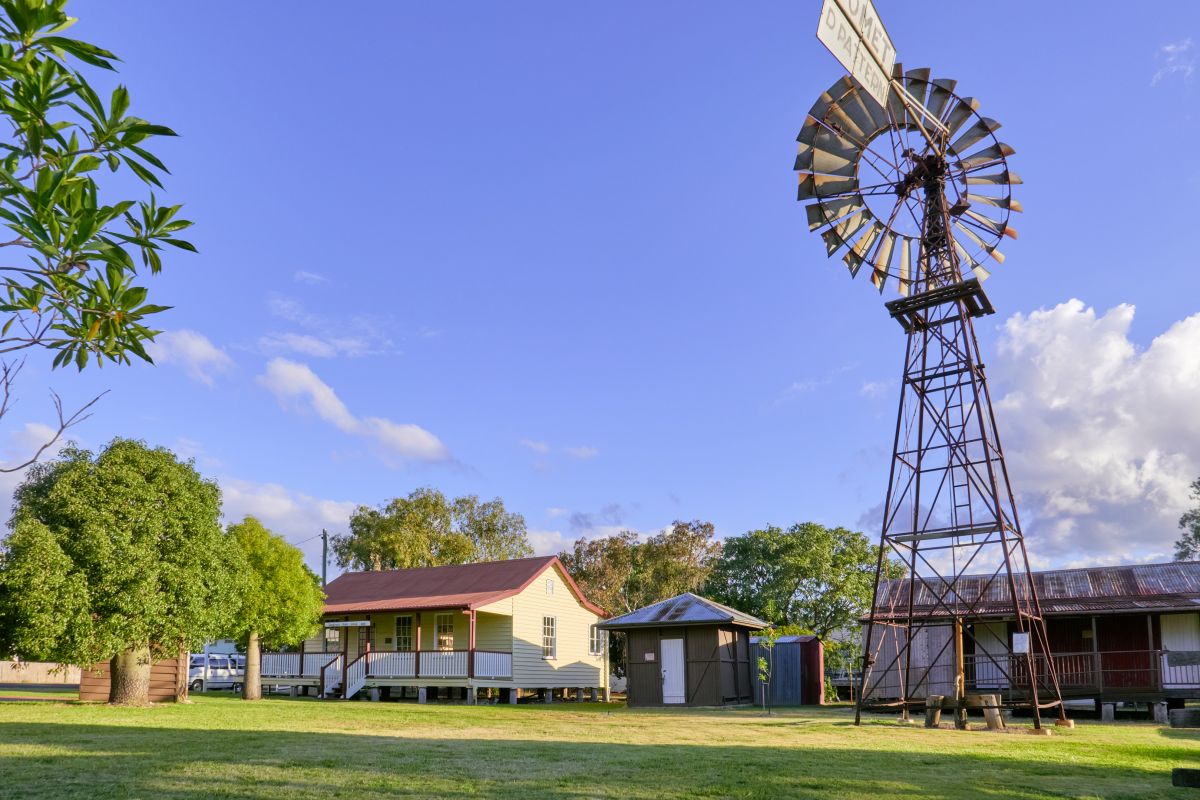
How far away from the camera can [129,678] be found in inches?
801

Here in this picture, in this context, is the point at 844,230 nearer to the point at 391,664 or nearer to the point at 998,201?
the point at 998,201

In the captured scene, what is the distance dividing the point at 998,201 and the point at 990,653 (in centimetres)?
1169

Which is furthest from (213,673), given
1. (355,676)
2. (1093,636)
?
(1093,636)

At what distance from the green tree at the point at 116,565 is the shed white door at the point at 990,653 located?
1799cm

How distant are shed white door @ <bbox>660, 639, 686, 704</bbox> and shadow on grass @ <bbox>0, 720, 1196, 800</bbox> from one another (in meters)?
14.0

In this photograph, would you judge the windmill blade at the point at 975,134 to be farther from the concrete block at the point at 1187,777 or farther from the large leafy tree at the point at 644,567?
the large leafy tree at the point at 644,567

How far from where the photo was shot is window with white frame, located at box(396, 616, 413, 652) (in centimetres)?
3312

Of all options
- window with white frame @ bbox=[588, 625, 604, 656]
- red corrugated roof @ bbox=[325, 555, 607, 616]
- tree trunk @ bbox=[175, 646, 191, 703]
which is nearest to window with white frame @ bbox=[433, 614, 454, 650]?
red corrugated roof @ bbox=[325, 555, 607, 616]

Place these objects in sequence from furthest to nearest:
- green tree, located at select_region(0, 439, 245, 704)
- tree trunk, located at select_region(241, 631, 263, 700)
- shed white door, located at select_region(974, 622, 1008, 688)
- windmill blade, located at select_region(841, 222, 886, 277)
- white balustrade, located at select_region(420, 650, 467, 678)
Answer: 1. white balustrade, located at select_region(420, 650, 467, 678)
2. tree trunk, located at select_region(241, 631, 263, 700)
3. shed white door, located at select_region(974, 622, 1008, 688)
4. windmill blade, located at select_region(841, 222, 886, 277)
5. green tree, located at select_region(0, 439, 245, 704)

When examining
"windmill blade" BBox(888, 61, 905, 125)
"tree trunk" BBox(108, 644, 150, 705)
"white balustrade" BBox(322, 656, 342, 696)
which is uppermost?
"windmill blade" BBox(888, 61, 905, 125)

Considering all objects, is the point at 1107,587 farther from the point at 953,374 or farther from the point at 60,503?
the point at 60,503

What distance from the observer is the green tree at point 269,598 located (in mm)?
26203

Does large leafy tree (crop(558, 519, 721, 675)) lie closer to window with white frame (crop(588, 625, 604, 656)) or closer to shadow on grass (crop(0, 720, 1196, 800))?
window with white frame (crop(588, 625, 604, 656))

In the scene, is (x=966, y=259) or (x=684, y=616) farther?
(x=684, y=616)
